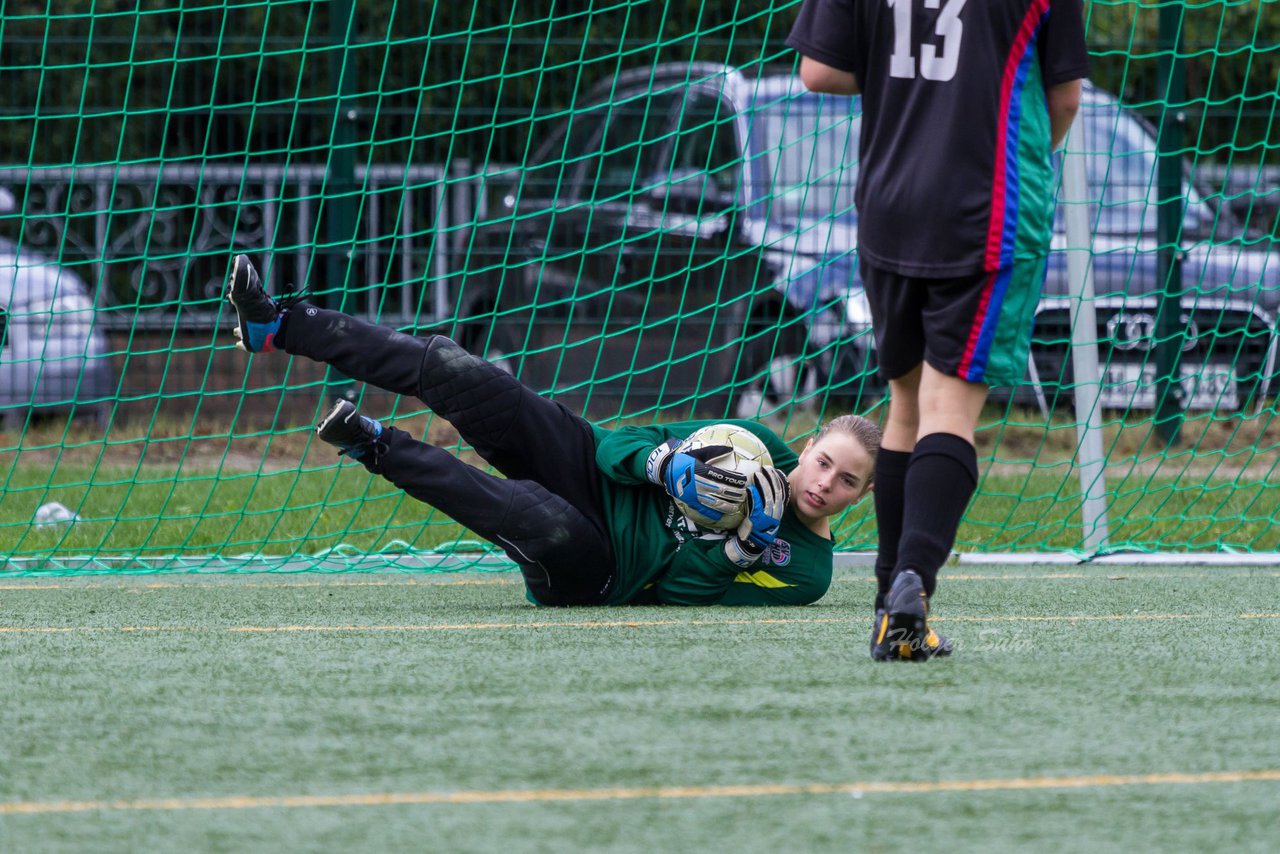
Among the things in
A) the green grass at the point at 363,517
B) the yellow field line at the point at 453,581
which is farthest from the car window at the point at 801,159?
the yellow field line at the point at 453,581

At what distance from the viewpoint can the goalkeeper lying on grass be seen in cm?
372

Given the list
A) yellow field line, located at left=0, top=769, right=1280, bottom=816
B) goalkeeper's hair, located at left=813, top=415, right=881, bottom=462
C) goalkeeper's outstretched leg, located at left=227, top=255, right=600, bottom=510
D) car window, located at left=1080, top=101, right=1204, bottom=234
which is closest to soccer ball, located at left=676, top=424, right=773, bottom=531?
goalkeeper's hair, located at left=813, top=415, right=881, bottom=462

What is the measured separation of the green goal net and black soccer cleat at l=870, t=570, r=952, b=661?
2475 millimetres

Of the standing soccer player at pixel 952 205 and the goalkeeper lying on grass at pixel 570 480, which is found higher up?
the standing soccer player at pixel 952 205

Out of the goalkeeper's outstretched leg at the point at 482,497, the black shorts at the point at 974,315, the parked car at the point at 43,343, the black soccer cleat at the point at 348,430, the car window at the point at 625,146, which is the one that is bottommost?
the parked car at the point at 43,343

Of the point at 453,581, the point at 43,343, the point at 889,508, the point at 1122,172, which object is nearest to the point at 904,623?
the point at 889,508

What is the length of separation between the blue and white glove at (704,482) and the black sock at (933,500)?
26.2 inches

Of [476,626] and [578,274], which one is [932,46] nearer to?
[476,626]

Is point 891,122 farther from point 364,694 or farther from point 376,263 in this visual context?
point 376,263

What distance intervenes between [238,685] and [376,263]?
15.4ft

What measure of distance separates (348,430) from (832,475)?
98 centimetres

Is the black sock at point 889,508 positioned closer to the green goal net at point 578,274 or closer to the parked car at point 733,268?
the green goal net at point 578,274

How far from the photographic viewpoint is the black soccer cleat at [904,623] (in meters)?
2.92

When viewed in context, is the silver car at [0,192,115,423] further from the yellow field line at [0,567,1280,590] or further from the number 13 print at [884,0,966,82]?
the number 13 print at [884,0,966,82]
